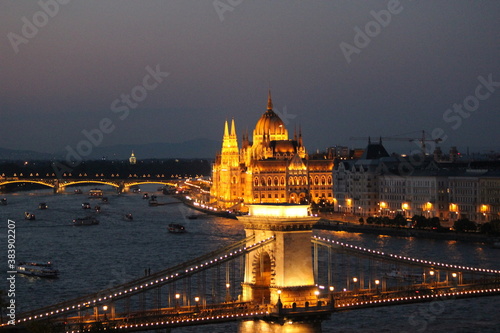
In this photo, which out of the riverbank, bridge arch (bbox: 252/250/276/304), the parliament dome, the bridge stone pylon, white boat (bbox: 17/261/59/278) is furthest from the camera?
the parliament dome

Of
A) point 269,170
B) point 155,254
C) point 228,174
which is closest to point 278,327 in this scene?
point 155,254

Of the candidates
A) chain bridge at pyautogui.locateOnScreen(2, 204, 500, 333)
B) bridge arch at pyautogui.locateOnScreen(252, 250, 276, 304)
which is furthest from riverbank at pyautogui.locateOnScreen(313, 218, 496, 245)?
bridge arch at pyautogui.locateOnScreen(252, 250, 276, 304)

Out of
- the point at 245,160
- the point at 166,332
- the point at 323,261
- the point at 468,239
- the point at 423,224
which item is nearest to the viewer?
the point at 166,332

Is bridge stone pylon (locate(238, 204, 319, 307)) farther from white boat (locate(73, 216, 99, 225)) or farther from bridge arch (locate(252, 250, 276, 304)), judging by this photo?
white boat (locate(73, 216, 99, 225))

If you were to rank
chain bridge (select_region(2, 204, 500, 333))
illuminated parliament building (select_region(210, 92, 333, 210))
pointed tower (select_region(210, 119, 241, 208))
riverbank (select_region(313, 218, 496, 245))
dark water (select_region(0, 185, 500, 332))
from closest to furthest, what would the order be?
chain bridge (select_region(2, 204, 500, 333)) → dark water (select_region(0, 185, 500, 332)) → riverbank (select_region(313, 218, 496, 245)) → illuminated parliament building (select_region(210, 92, 333, 210)) → pointed tower (select_region(210, 119, 241, 208))

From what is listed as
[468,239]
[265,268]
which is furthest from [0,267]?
[468,239]

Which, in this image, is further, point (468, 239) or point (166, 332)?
point (468, 239)

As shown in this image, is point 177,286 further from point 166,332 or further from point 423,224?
point 423,224
